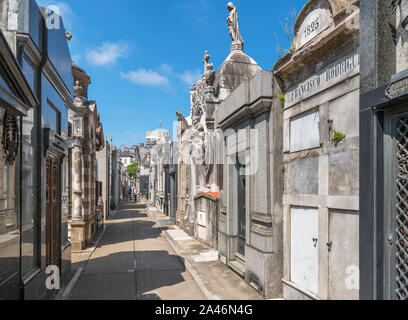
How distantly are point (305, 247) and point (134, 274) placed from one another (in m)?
4.41

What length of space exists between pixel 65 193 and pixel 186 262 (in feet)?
12.1

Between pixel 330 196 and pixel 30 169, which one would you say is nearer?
pixel 330 196

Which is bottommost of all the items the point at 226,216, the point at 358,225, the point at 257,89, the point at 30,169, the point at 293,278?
the point at 293,278

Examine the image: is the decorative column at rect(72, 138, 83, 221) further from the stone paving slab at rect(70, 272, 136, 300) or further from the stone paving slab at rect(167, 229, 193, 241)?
the stone paving slab at rect(70, 272, 136, 300)

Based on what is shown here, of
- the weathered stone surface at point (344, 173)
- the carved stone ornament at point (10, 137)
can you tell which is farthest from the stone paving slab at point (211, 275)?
the carved stone ornament at point (10, 137)

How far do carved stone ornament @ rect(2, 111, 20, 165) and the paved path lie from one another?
11.5 ft

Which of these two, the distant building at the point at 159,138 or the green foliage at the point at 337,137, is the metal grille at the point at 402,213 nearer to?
the green foliage at the point at 337,137

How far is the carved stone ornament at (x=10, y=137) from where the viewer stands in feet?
11.3

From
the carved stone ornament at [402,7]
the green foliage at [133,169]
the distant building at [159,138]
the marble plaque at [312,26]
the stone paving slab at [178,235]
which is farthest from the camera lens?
the green foliage at [133,169]

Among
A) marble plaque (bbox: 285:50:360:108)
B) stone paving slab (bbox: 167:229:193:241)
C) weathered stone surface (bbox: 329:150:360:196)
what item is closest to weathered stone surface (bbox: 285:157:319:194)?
weathered stone surface (bbox: 329:150:360:196)

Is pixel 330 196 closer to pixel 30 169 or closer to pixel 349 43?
pixel 349 43

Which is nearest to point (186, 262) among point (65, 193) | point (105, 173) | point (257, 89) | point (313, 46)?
point (65, 193)

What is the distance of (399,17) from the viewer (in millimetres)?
3334

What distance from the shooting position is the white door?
15.2 feet
